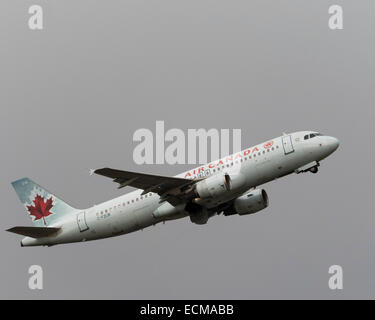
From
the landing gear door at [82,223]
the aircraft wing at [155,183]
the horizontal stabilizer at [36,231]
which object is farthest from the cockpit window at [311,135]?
the horizontal stabilizer at [36,231]

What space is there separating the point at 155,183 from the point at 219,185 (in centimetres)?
483

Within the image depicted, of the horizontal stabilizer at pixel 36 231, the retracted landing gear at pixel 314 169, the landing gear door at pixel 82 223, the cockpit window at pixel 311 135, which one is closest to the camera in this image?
the retracted landing gear at pixel 314 169

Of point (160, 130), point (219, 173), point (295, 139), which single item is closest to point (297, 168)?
point (295, 139)

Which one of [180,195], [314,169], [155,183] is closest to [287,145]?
[314,169]

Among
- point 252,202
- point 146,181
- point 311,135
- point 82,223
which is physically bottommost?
point 82,223

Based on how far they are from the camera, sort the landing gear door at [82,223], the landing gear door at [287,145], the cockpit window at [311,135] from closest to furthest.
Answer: the landing gear door at [287,145] < the cockpit window at [311,135] < the landing gear door at [82,223]

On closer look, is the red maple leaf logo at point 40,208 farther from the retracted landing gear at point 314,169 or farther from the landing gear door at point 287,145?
the retracted landing gear at point 314,169

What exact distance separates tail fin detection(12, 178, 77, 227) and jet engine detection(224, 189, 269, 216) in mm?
13734

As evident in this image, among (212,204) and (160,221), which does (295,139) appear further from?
(160,221)

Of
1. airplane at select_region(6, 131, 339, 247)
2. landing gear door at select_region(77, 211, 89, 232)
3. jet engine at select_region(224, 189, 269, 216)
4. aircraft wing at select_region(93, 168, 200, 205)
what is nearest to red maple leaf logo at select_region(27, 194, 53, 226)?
airplane at select_region(6, 131, 339, 247)

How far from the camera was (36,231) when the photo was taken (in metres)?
63.8

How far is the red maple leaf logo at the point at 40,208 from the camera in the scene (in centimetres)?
6719

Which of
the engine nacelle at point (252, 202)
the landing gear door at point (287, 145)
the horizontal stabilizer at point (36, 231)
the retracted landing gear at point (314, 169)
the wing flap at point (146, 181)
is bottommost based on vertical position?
the horizontal stabilizer at point (36, 231)

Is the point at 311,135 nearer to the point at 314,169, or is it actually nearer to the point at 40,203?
the point at 314,169
